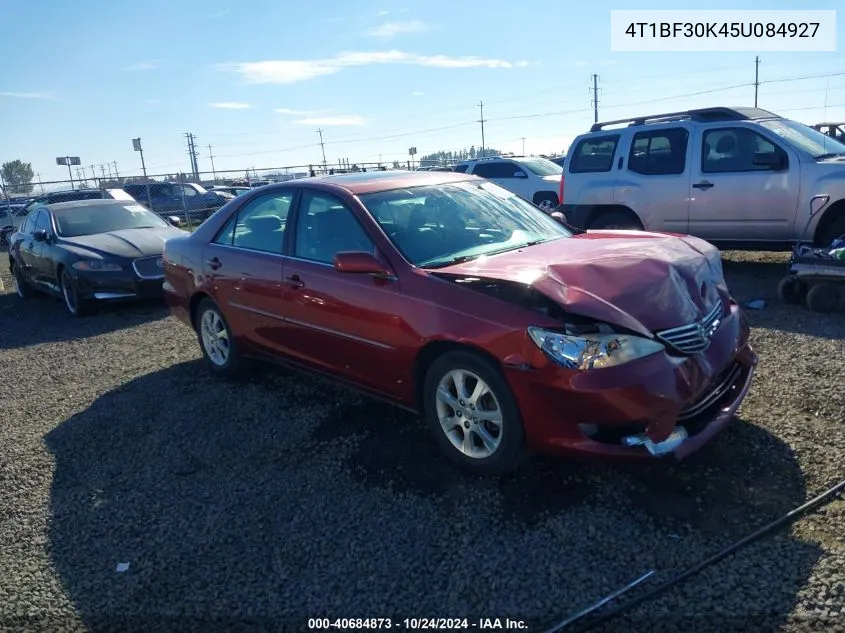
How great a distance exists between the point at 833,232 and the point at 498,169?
989cm

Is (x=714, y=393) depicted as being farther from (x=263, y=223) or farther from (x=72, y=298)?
(x=72, y=298)

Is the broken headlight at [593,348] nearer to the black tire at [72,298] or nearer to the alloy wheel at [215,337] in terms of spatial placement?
the alloy wheel at [215,337]

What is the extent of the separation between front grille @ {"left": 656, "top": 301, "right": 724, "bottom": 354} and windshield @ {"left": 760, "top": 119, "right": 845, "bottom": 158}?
17.4 ft

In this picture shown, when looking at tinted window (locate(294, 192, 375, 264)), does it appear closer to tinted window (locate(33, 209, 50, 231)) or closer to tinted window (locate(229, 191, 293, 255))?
tinted window (locate(229, 191, 293, 255))

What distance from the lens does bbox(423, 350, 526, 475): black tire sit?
3303 mm

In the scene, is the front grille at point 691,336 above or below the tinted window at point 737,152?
below

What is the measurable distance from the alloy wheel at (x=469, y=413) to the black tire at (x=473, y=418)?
1 centimetres

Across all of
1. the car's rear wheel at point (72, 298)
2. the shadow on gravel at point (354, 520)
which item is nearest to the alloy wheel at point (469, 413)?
the shadow on gravel at point (354, 520)

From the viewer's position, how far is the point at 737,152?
7.98 m

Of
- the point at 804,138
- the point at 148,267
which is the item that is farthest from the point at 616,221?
the point at 148,267

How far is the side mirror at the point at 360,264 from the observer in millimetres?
3793

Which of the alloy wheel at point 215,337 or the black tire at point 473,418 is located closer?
the black tire at point 473,418

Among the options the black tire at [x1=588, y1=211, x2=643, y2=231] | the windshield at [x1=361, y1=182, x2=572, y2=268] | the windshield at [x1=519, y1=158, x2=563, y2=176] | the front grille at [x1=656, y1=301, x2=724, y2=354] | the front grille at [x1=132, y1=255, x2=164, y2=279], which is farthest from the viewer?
the windshield at [x1=519, y1=158, x2=563, y2=176]

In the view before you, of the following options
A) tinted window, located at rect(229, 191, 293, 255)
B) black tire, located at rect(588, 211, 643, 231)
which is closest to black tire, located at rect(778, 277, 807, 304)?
black tire, located at rect(588, 211, 643, 231)
